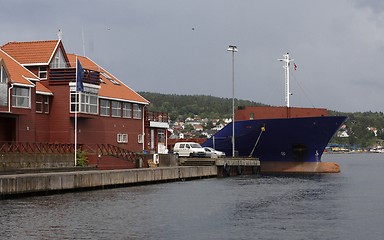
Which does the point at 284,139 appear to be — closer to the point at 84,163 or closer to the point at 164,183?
the point at 164,183

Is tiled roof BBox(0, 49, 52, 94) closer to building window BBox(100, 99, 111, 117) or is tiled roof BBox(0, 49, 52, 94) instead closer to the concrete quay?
building window BBox(100, 99, 111, 117)

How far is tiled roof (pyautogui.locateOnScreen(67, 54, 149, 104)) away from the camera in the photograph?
225ft

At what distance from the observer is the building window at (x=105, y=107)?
66.2 metres

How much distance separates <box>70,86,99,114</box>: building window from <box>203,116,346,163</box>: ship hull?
23.8 m

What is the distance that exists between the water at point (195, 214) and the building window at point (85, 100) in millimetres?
10718

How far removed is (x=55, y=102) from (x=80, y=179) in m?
14.3

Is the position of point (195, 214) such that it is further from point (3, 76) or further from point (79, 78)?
point (3, 76)

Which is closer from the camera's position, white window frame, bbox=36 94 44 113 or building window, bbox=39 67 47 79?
white window frame, bbox=36 94 44 113

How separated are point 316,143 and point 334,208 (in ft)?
131

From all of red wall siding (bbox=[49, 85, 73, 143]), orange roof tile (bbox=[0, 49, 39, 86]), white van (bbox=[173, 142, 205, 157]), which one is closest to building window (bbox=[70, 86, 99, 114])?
red wall siding (bbox=[49, 85, 73, 143])

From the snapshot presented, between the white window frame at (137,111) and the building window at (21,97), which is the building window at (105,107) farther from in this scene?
the building window at (21,97)

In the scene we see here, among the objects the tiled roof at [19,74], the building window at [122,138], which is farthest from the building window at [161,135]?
the tiled roof at [19,74]

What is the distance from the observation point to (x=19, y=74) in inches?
2307

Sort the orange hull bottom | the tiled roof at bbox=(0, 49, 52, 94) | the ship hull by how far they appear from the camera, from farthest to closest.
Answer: the orange hull bottom
the ship hull
the tiled roof at bbox=(0, 49, 52, 94)
